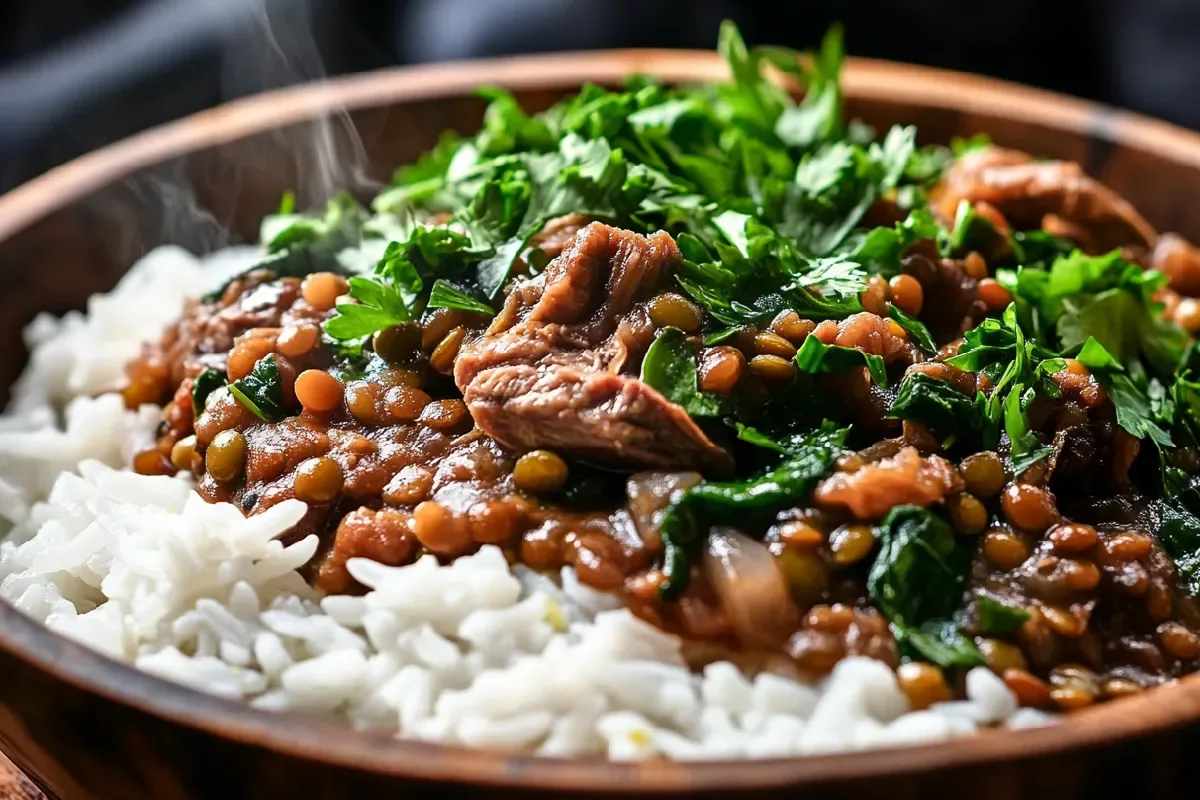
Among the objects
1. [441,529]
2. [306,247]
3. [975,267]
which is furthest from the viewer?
[306,247]

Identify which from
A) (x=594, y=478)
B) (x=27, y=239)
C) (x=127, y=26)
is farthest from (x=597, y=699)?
(x=127, y=26)

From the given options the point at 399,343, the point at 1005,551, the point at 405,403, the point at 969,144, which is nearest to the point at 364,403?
the point at 405,403

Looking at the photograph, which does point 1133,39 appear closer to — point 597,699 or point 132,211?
point 132,211

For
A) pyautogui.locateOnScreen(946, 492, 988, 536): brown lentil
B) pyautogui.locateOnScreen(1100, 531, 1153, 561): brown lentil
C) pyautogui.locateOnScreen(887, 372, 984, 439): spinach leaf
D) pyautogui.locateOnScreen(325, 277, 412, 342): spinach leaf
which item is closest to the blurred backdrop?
pyautogui.locateOnScreen(325, 277, 412, 342): spinach leaf

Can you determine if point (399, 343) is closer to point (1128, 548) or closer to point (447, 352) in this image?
point (447, 352)

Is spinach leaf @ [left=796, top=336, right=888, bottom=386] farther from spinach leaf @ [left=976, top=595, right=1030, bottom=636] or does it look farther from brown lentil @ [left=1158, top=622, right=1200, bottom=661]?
brown lentil @ [left=1158, top=622, right=1200, bottom=661]

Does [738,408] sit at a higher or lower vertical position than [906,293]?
lower

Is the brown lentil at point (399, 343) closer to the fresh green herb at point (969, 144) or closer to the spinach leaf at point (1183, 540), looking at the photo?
the spinach leaf at point (1183, 540)

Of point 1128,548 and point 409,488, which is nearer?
point 1128,548
